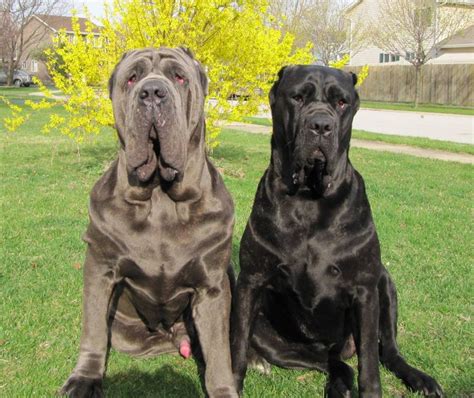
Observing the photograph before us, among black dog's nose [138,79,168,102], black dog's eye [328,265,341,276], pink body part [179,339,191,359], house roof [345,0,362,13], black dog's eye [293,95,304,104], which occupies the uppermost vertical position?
house roof [345,0,362,13]

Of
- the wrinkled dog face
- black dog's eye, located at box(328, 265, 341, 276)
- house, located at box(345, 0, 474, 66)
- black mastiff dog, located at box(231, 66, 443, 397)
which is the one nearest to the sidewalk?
black mastiff dog, located at box(231, 66, 443, 397)

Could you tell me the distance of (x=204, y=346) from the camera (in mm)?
3049

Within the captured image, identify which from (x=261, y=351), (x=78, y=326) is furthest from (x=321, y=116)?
(x=78, y=326)

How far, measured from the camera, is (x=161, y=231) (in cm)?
296

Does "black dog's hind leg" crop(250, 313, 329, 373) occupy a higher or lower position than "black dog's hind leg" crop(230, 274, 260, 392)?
lower

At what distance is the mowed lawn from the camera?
3254 mm

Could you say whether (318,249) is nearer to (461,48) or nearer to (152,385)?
(152,385)

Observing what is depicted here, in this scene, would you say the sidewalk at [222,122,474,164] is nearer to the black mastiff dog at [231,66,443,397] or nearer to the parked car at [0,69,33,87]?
the black mastiff dog at [231,66,443,397]

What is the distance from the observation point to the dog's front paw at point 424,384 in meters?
3.08

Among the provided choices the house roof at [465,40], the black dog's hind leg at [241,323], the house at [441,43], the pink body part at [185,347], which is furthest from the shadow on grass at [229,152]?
the house roof at [465,40]

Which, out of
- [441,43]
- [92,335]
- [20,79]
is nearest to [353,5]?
[441,43]

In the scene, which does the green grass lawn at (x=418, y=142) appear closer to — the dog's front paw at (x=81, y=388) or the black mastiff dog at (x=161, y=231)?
the black mastiff dog at (x=161, y=231)

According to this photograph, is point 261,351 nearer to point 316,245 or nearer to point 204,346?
point 204,346

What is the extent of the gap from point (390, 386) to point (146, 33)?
607cm
